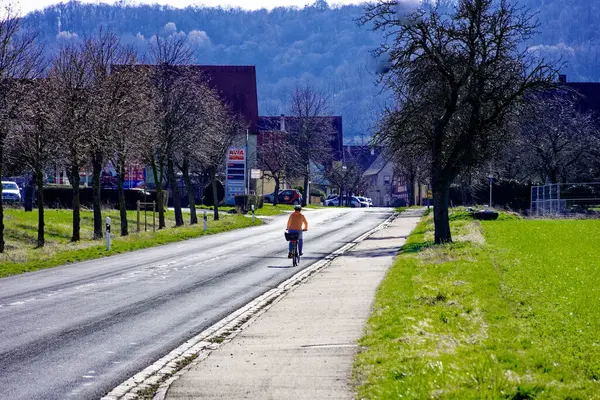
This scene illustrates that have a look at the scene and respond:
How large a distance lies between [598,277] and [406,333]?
26.4 feet

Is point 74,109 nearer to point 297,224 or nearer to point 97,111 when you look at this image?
point 97,111

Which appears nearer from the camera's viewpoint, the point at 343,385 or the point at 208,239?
the point at 343,385

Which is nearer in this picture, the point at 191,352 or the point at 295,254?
the point at 191,352

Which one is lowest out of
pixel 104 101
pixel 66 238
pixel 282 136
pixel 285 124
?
pixel 66 238

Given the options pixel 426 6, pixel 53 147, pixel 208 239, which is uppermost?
pixel 426 6

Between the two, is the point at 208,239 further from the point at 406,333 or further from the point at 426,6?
the point at 406,333

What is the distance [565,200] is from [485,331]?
165ft

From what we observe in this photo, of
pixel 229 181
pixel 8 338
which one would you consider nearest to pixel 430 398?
pixel 8 338

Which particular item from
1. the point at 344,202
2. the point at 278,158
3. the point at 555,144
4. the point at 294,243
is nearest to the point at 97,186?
the point at 294,243

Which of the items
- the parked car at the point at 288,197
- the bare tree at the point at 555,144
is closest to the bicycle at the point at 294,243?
the bare tree at the point at 555,144

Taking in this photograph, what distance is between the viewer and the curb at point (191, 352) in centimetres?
959

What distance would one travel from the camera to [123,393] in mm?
9398

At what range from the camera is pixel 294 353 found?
11523 millimetres

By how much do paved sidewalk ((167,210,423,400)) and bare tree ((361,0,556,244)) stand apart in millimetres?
13923
